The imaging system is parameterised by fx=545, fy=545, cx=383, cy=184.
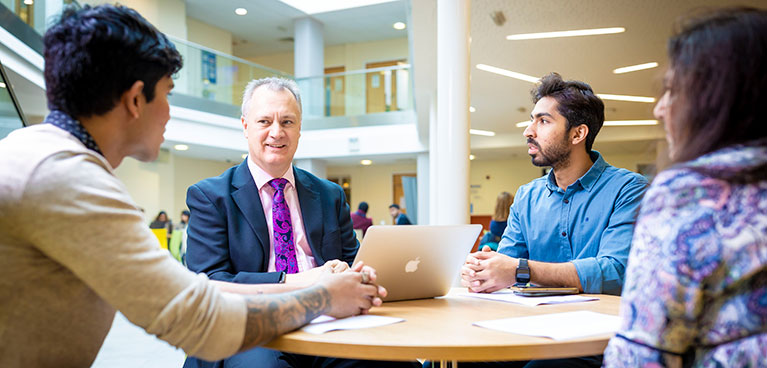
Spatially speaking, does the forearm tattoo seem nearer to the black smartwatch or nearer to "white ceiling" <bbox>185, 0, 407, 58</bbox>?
the black smartwatch

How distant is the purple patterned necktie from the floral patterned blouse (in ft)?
4.23

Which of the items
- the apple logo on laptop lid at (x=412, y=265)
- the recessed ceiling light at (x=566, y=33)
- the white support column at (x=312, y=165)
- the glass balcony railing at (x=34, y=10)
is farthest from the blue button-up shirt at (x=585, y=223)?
the white support column at (x=312, y=165)

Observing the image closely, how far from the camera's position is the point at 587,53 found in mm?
7297

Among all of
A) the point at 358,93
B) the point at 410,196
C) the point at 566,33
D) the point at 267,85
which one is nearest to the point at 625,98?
the point at 566,33

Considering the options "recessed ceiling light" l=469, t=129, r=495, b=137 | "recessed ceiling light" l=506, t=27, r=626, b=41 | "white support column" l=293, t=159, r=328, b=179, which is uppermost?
"recessed ceiling light" l=506, t=27, r=626, b=41

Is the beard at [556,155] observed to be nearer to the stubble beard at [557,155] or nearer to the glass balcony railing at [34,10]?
the stubble beard at [557,155]

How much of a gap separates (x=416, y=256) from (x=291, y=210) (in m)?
0.70

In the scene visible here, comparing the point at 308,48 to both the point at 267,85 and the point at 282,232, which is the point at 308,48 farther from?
the point at 282,232

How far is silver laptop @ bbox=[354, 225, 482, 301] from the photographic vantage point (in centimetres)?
146

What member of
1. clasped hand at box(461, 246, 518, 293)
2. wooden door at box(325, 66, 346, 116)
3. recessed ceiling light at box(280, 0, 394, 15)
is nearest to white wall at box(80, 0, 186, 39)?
recessed ceiling light at box(280, 0, 394, 15)

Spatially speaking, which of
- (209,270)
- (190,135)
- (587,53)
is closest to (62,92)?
(209,270)

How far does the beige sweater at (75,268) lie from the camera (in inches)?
36.8

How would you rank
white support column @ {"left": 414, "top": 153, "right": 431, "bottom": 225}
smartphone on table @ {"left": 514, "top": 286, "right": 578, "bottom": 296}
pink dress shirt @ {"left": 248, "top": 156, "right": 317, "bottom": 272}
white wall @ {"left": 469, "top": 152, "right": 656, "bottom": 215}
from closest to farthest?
1. smartphone on table @ {"left": 514, "top": 286, "right": 578, "bottom": 296}
2. pink dress shirt @ {"left": 248, "top": 156, "right": 317, "bottom": 272}
3. white support column @ {"left": 414, "top": 153, "right": 431, "bottom": 225}
4. white wall @ {"left": 469, "top": 152, "right": 656, "bottom": 215}

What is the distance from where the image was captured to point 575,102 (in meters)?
2.31
